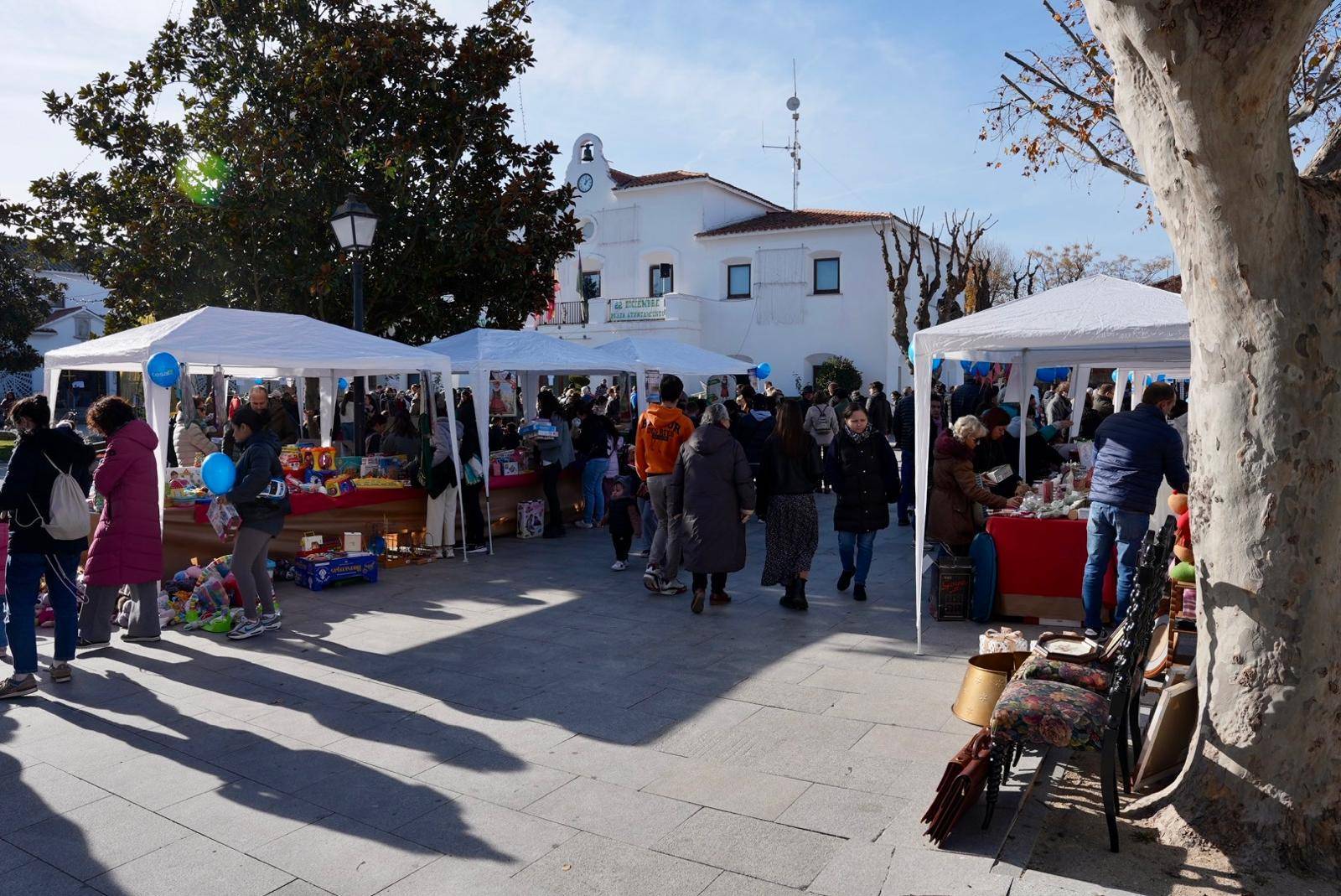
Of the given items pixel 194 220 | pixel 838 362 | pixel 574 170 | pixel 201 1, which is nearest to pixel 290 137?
pixel 194 220

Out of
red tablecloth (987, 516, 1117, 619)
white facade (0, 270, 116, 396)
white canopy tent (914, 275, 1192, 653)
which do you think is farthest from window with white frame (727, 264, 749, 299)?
white facade (0, 270, 116, 396)

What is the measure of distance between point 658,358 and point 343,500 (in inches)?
248

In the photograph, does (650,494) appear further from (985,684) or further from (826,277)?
(826,277)

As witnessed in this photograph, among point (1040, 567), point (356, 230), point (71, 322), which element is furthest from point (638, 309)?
point (71, 322)

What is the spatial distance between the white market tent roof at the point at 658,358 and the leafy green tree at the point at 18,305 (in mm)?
21168

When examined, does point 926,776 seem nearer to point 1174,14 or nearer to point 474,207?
point 1174,14

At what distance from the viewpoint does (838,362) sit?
29.3 meters

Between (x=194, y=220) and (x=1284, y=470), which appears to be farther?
(x=194, y=220)

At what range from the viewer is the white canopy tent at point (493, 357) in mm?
10305

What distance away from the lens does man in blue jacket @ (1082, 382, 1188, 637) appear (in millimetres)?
5930

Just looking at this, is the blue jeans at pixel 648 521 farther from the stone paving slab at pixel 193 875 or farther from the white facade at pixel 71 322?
the white facade at pixel 71 322

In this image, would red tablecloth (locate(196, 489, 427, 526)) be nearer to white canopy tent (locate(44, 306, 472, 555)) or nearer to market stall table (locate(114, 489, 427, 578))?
market stall table (locate(114, 489, 427, 578))

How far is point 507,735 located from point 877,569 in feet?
16.9

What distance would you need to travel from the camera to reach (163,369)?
23.8ft
